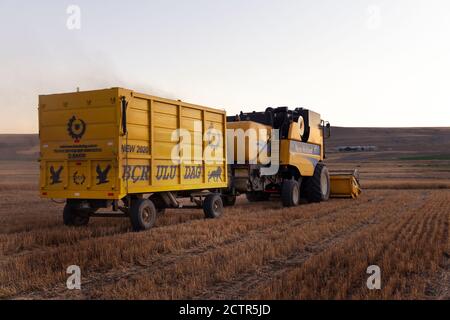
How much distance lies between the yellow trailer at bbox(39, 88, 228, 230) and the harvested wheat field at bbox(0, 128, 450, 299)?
646 millimetres

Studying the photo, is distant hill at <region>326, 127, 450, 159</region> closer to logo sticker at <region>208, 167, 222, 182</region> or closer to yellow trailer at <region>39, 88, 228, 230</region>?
logo sticker at <region>208, 167, 222, 182</region>

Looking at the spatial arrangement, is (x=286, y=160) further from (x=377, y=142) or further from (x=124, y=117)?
(x=377, y=142)

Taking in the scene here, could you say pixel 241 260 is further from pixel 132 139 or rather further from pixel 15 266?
pixel 132 139

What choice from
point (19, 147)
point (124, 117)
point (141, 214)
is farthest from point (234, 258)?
point (19, 147)

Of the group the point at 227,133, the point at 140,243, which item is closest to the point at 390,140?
the point at 227,133

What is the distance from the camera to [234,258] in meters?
6.99

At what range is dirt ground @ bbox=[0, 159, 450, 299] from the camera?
551 centimetres

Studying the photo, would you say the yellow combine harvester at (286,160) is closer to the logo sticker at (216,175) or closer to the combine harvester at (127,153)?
the combine harvester at (127,153)

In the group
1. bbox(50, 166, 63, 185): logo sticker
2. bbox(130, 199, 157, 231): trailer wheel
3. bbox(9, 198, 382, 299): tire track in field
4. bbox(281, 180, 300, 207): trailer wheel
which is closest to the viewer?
bbox(9, 198, 382, 299): tire track in field

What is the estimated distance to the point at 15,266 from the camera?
6707mm

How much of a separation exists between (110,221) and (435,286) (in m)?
8.42

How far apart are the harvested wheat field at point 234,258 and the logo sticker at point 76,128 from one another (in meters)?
1.96

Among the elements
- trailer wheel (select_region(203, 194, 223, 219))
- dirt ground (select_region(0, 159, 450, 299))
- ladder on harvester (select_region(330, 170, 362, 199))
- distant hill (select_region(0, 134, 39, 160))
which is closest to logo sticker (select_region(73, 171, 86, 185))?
dirt ground (select_region(0, 159, 450, 299))
